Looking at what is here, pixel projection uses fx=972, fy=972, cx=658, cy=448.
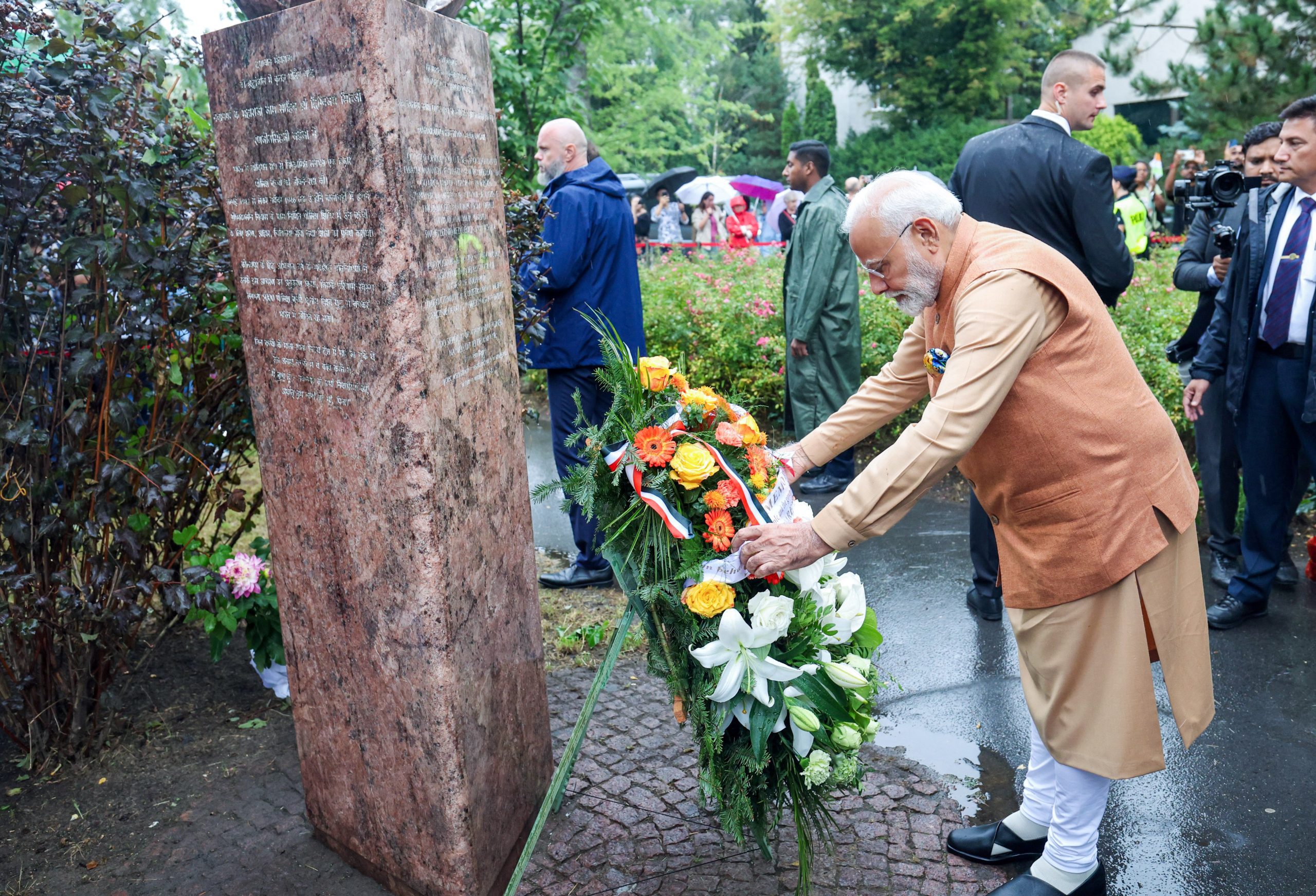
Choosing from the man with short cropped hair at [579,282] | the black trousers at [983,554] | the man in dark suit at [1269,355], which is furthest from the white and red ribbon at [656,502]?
the man in dark suit at [1269,355]

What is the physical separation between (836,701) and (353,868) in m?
1.60

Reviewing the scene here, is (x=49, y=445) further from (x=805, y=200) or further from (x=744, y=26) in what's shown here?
(x=744, y=26)

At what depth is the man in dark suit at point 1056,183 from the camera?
14.3 ft

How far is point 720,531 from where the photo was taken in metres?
2.53

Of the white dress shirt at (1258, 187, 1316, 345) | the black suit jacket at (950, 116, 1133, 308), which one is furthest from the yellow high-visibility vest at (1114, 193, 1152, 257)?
the black suit jacket at (950, 116, 1133, 308)

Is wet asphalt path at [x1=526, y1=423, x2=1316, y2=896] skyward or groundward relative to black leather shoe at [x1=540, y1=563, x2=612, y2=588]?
groundward

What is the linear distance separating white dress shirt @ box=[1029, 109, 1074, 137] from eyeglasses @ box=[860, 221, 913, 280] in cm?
242

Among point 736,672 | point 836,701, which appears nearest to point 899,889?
point 836,701

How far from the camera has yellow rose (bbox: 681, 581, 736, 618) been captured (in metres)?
2.48

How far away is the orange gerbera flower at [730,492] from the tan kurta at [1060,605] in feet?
0.87

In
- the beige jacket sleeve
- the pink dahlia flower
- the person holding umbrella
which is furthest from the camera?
the person holding umbrella

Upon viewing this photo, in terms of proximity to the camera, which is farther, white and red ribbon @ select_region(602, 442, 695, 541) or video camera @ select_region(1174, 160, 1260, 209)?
video camera @ select_region(1174, 160, 1260, 209)

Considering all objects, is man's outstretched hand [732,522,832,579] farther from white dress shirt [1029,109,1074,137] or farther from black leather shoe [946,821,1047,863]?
white dress shirt [1029,109,1074,137]

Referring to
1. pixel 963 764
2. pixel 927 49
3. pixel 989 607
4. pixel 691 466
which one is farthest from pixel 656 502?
pixel 927 49
